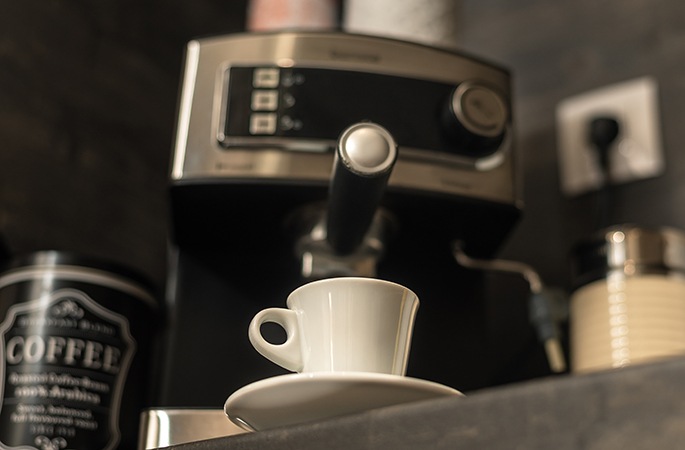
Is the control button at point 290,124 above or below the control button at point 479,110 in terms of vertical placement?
below

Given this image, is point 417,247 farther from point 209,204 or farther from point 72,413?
point 72,413

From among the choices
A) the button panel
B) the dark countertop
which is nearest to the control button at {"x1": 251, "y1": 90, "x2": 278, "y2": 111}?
the button panel

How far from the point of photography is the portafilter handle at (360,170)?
1.88 ft

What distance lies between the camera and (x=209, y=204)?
0.81 m

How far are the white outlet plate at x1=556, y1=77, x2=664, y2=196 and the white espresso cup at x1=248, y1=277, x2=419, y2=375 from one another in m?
0.61

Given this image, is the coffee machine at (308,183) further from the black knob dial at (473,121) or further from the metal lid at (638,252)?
the metal lid at (638,252)

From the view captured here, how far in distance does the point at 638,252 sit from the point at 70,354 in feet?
1.74

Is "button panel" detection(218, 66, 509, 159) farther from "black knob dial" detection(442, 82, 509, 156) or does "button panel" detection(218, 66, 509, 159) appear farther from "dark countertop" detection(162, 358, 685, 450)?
"dark countertop" detection(162, 358, 685, 450)

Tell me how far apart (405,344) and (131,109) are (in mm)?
708

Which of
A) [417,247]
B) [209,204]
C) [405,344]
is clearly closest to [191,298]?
[209,204]

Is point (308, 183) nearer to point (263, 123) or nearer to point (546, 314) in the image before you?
point (263, 123)

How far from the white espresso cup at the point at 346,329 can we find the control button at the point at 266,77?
0.28 m

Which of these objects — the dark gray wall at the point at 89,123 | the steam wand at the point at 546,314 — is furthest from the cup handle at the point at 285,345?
the dark gray wall at the point at 89,123

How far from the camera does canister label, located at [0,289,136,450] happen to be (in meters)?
0.73
